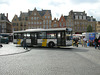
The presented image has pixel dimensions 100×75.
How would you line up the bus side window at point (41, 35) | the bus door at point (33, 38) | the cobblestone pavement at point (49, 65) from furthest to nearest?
1. the bus door at point (33, 38)
2. the bus side window at point (41, 35)
3. the cobblestone pavement at point (49, 65)

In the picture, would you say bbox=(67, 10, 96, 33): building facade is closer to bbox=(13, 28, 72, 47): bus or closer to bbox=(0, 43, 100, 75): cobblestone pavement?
bbox=(13, 28, 72, 47): bus

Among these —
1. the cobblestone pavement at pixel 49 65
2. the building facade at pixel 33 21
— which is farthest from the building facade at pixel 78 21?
the cobblestone pavement at pixel 49 65

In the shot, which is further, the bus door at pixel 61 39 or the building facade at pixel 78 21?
the building facade at pixel 78 21

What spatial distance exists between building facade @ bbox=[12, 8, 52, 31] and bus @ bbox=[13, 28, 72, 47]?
54899 millimetres

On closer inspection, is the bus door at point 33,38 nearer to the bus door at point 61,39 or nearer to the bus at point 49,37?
the bus at point 49,37

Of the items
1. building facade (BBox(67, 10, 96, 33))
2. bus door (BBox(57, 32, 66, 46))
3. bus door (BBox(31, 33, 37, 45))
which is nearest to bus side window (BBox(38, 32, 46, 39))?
bus door (BBox(31, 33, 37, 45))

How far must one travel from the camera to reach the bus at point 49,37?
21.1 m

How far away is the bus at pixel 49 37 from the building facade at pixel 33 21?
54.9 meters

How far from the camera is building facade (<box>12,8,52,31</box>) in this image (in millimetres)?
80375

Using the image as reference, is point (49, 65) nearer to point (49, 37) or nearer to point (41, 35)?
point (49, 37)

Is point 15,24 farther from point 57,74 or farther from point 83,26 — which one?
point 57,74

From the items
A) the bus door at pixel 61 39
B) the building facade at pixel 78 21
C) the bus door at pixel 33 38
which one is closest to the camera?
the bus door at pixel 61 39

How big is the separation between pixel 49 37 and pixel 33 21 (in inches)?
2326

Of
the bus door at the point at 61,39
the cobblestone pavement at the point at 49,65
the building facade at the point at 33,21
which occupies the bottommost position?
the cobblestone pavement at the point at 49,65
